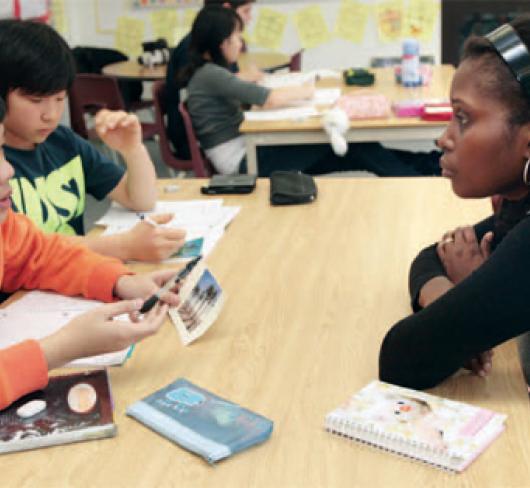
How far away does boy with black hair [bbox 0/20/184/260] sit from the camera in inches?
71.7

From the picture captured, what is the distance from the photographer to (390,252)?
5.84ft

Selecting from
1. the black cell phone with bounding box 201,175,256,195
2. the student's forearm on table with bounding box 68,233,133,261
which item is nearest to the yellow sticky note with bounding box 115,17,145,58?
the black cell phone with bounding box 201,175,256,195

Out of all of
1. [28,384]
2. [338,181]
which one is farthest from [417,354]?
[338,181]

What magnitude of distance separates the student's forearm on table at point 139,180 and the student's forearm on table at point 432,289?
0.91 m

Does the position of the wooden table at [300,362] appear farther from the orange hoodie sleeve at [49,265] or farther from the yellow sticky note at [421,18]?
the yellow sticky note at [421,18]

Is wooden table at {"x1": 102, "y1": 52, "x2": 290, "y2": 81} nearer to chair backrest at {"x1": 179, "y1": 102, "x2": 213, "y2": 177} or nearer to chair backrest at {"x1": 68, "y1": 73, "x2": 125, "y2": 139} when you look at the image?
chair backrest at {"x1": 68, "y1": 73, "x2": 125, "y2": 139}

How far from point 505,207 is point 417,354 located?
405 millimetres

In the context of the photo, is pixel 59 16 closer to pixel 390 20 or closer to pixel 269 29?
pixel 269 29

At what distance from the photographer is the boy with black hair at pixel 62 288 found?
1.21 meters

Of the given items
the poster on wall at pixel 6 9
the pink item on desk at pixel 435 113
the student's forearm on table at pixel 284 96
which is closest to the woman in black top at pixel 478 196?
the pink item on desk at pixel 435 113

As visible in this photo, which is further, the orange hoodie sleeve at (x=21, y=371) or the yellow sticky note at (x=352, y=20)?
the yellow sticky note at (x=352, y=20)

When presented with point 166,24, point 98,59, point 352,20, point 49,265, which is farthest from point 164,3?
point 49,265

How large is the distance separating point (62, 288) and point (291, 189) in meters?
0.75

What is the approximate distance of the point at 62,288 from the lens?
1639mm
